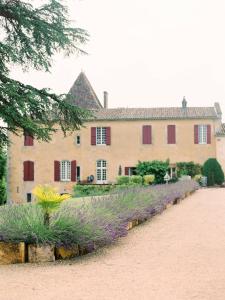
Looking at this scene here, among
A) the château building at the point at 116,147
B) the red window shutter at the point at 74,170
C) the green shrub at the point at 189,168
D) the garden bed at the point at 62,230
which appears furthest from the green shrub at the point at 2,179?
the garden bed at the point at 62,230

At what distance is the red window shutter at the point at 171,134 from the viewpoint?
31.0m

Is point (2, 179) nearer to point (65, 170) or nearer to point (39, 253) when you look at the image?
point (65, 170)

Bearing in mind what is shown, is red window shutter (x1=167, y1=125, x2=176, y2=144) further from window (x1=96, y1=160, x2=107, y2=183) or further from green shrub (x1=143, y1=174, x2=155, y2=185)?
green shrub (x1=143, y1=174, x2=155, y2=185)

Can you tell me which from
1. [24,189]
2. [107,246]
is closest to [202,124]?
[24,189]

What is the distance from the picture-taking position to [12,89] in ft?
39.1

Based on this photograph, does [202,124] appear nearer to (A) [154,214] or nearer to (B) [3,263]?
(A) [154,214]

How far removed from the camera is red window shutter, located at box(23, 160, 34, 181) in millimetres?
32031

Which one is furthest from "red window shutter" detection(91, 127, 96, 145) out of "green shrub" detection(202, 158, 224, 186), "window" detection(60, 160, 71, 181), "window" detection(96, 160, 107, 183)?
"green shrub" detection(202, 158, 224, 186)

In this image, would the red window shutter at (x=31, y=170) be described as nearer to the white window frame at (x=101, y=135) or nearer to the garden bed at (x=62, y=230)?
the white window frame at (x=101, y=135)

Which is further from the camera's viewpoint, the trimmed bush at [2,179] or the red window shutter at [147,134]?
the trimmed bush at [2,179]

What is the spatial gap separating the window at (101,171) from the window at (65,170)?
1895 millimetres

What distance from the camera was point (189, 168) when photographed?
30.1 m

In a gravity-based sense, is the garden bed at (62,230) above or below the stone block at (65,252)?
above

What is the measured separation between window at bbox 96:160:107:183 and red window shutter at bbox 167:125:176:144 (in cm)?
434
